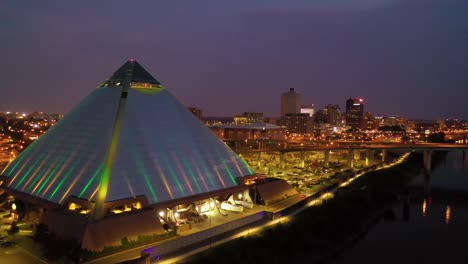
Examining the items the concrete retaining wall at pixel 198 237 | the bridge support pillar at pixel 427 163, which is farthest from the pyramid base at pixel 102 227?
the bridge support pillar at pixel 427 163

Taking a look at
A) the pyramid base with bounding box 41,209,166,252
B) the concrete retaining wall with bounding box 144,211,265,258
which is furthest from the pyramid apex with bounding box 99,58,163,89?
the concrete retaining wall with bounding box 144,211,265,258

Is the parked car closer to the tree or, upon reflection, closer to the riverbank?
the tree

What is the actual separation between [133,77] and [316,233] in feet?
80.1

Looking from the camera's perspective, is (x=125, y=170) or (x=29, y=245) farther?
(x=125, y=170)

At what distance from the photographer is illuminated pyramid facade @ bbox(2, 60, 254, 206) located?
3092 cm

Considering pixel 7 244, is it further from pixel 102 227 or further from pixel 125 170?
pixel 125 170

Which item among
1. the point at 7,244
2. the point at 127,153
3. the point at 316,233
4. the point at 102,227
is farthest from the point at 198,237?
the point at 7,244

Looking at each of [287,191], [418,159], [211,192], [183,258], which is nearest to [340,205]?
[287,191]

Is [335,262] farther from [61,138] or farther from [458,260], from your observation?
[61,138]

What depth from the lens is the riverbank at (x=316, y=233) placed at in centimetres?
2866

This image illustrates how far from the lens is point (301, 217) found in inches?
1473

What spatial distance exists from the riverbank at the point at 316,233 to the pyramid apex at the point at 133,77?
1983 centimetres

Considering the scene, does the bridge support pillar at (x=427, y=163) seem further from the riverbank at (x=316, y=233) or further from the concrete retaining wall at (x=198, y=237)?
the concrete retaining wall at (x=198, y=237)

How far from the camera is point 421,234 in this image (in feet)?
137
